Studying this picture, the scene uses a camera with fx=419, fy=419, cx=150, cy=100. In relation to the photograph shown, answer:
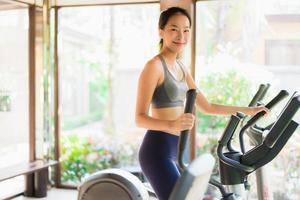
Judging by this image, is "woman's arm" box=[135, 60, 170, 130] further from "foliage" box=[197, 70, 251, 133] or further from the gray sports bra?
"foliage" box=[197, 70, 251, 133]

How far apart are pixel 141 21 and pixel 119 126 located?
46.7 inches

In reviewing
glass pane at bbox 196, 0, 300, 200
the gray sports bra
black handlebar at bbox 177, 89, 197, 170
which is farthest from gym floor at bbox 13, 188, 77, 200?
black handlebar at bbox 177, 89, 197, 170

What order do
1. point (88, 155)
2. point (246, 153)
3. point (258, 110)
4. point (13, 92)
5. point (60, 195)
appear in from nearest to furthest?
point (246, 153) < point (258, 110) < point (13, 92) < point (60, 195) < point (88, 155)

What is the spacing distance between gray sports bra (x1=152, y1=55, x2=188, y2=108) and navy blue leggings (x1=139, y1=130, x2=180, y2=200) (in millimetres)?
156

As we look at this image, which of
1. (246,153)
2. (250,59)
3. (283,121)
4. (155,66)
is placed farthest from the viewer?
(250,59)

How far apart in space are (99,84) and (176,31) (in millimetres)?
2621

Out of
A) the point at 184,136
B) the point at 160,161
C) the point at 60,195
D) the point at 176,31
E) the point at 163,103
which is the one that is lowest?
the point at 60,195

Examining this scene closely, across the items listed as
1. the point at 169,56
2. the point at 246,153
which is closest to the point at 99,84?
the point at 169,56

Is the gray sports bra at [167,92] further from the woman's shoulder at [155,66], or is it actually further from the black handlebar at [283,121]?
the black handlebar at [283,121]

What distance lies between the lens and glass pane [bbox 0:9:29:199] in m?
4.08

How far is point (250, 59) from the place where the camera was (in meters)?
3.96

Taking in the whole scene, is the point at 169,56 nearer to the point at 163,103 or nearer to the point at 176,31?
the point at 176,31

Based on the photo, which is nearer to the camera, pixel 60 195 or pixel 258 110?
pixel 258 110

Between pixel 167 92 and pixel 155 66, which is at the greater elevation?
pixel 155 66
